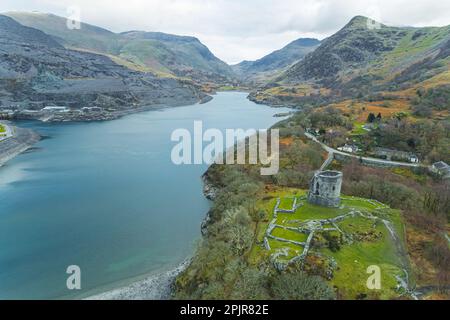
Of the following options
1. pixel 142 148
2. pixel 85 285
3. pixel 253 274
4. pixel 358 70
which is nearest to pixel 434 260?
pixel 253 274

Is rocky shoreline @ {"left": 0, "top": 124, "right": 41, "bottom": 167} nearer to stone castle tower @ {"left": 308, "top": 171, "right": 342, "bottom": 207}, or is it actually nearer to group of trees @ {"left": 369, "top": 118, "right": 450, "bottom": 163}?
stone castle tower @ {"left": 308, "top": 171, "right": 342, "bottom": 207}

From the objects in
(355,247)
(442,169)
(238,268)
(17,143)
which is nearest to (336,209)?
(355,247)

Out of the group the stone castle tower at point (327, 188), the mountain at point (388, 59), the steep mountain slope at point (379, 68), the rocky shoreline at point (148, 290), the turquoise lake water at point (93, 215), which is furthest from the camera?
the mountain at point (388, 59)

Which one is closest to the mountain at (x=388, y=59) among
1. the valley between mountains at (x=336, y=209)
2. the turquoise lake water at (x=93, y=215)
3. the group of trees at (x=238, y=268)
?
the valley between mountains at (x=336, y=209)

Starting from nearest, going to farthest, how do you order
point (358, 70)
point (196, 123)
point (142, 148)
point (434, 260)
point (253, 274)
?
point (253, 274) → point (434, 260) → point (142, 148) → point (196, 123) → point (358, 70)

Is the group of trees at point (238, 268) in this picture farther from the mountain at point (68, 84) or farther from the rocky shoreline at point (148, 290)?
the mountain at point (68, 84)
